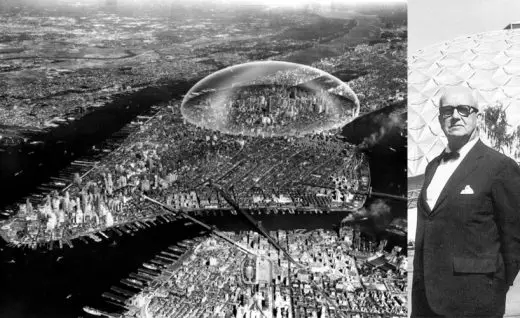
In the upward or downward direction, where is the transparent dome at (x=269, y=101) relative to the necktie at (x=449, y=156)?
Answer: upward

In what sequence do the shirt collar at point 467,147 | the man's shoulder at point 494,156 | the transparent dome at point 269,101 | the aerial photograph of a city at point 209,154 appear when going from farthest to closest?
1. the transparent dome at point 269,101
2. the shirt collar at point 467,147
3. the man's shoulder at point 494,156
4. the aerial photograph of a city at point 209,154

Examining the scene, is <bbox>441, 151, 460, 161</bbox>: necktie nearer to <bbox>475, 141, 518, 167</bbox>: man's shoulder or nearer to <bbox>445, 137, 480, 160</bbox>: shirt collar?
<bbox>445, 137, 480, 160</bbox>: shirt collar

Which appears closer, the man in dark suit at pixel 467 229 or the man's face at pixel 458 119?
the man in dark suit at pixel 467 229

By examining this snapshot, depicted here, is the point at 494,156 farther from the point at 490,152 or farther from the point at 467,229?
the point at 467,229

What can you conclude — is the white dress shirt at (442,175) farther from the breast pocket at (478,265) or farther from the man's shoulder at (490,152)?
the breast pocket at (478,265)

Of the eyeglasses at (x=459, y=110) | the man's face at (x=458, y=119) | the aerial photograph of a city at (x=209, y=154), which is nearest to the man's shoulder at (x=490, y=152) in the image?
the man's face at (x=458, y=119)

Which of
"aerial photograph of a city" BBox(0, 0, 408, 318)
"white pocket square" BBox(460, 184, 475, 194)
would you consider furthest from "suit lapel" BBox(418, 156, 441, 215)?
"white pocket square" BBox(460, 184, 475, 194)

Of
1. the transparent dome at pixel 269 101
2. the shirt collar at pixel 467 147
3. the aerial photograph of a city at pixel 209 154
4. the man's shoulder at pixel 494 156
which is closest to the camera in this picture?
the aerial photograph of a city at pixel 209 154
